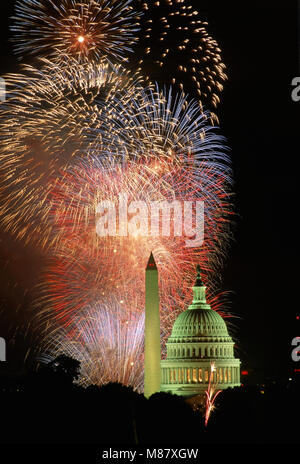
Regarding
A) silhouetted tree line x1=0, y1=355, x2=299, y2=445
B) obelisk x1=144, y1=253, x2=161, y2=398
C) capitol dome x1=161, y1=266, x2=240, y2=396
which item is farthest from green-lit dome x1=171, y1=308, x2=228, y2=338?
silhouetted tree line x1=0, y1=355, x2=299, y2=445

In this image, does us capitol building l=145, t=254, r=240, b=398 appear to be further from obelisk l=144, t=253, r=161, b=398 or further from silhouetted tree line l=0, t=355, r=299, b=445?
silhouetted tree line l=0, t=355, r=299, b=445

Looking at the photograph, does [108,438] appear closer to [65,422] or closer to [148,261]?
[65,422]
